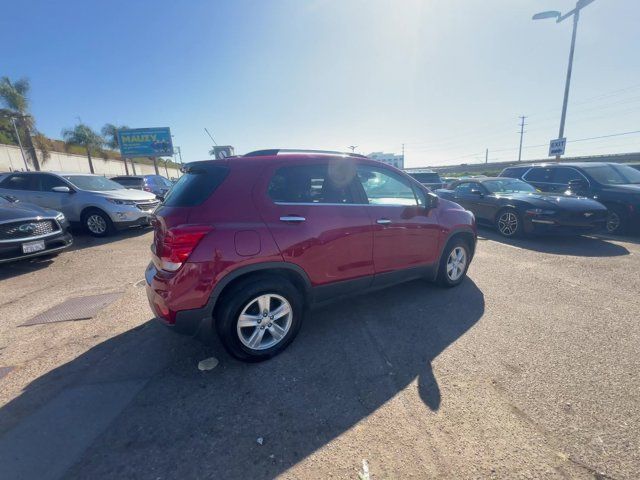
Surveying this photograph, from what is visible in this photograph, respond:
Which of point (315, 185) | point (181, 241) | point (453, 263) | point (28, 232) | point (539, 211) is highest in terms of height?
point (315, 185)

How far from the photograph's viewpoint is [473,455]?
68.5 inches

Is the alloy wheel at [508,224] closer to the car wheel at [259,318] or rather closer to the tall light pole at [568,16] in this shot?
the car wheel at [259,318]

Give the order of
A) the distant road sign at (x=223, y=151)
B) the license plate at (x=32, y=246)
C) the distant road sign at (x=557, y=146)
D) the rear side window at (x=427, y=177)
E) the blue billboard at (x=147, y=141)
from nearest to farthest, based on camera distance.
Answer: the license plate at (x=32, y=246), the distant road sign at (x=223, y=151), the distant road sign at (x=557, y=146), the rear side window at (x=427, y=177), the blue billboard at (x=147, y=141)

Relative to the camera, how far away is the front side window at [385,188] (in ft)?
10.5

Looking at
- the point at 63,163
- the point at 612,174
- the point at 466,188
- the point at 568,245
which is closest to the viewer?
the point at 568,245

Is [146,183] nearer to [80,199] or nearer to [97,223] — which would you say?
[80,199]

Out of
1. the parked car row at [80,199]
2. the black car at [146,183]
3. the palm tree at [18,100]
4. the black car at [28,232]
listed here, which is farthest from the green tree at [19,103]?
the black car at [28,232]

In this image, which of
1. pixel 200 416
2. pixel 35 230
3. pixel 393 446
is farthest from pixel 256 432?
pixel 35 230

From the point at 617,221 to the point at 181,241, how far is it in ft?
32.2

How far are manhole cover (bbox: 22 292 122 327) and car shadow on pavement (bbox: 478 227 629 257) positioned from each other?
7.62 m

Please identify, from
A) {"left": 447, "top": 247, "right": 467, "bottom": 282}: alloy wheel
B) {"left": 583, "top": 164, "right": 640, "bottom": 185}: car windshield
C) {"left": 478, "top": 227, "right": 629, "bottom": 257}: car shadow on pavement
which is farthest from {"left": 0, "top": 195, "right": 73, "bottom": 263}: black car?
{"left": 583, "top": 164, "right": 640, "bottom": 185}: car windshield

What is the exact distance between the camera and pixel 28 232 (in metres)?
5.07

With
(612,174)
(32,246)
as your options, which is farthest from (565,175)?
(32,246)

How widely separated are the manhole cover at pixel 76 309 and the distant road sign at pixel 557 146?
17155 millimetres
